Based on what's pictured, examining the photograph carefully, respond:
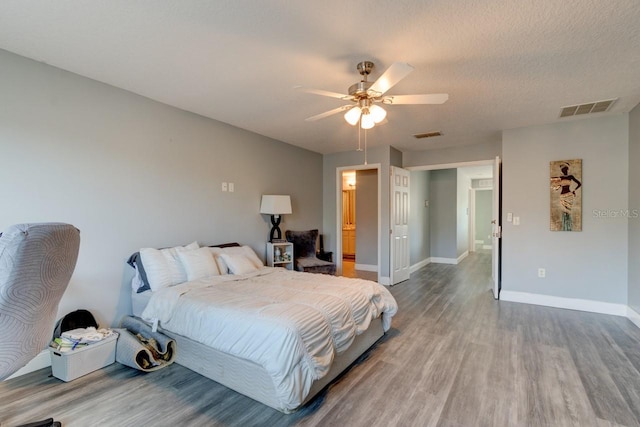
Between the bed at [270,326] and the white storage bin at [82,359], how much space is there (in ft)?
1.13

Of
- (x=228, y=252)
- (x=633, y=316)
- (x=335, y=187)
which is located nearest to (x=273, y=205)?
(x=228, y=252)

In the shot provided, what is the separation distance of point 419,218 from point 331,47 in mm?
5398

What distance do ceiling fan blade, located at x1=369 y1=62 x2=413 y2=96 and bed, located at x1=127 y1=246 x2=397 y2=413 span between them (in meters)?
1.68

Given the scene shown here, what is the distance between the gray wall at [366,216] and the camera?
21.8ft

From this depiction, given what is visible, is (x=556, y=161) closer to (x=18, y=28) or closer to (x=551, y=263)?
(x=551, y=263)

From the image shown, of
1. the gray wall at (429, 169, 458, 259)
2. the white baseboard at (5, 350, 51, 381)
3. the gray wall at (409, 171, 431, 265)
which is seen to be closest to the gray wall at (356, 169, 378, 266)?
the gray wall at (409, 171, 431, 265)

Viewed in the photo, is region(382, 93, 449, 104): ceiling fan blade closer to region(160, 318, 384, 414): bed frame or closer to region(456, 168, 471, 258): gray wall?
region(160, 318, 384, 414): bed frame

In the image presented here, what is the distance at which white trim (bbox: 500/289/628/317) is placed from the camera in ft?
12.0

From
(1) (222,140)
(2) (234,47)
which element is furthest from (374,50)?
(1) (222,140)

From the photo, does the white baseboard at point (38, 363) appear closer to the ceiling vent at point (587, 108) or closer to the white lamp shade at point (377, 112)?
the white lamp shade at point (377, 112)

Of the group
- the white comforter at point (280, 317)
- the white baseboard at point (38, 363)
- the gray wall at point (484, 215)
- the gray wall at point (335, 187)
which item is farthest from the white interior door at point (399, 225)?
the gray wall at point (484, 215)

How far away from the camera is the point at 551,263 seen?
400cm

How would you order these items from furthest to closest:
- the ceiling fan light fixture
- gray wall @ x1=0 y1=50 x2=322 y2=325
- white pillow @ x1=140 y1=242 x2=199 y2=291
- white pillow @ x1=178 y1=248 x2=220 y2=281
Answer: white pillow @ x1=178 y1=248 x2=220 y2=281 → white pillow @ x1=140 y1=242 x2=199 y2=291 → the ceiling fan light fixture → gray wall @ x1=0 y1=50 x2=322 y2=325

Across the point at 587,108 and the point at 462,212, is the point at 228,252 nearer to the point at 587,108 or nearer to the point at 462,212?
the point at 587,108
